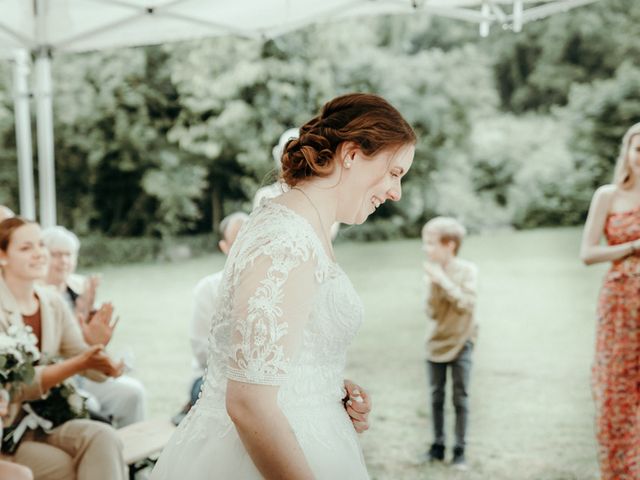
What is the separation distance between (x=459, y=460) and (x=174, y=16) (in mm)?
3056

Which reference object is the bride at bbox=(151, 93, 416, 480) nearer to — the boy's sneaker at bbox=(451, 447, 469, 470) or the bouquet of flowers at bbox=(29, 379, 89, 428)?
the bouquet of flowers at bbox=(29, 379, 89, 428)

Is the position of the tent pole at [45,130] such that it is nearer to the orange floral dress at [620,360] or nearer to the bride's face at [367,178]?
the orange floral dress at [620,360]

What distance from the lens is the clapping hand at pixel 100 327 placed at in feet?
10.3

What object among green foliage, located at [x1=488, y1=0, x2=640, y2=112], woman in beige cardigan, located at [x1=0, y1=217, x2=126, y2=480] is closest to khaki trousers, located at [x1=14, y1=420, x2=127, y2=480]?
woman in beige cardigan, located at [x1=0, y1=217, x2=126, y2=480]

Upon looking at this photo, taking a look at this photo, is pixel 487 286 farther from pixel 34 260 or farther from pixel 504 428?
pixel 34 260

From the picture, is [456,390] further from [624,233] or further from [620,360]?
[624,233]

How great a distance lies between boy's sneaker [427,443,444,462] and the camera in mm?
4469

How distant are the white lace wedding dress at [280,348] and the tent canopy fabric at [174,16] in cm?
304

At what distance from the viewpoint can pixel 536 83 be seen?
1414 cm

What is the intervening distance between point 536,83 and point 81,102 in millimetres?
8570

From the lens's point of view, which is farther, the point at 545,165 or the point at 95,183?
the point at 95,183

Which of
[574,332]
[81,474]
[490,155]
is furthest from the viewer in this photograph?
[490,155]

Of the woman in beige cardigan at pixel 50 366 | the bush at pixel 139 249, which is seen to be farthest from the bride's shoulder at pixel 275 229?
the bush at pixel 139 249

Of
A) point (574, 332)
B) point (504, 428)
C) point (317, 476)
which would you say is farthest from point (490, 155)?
point (317, 476)
